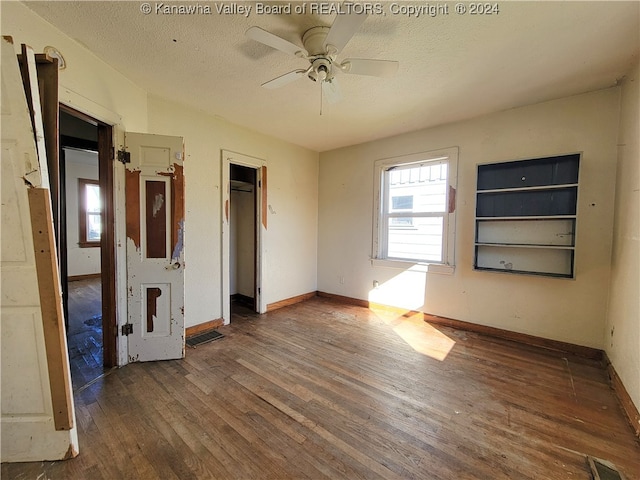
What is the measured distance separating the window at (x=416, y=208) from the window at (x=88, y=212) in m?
6.25

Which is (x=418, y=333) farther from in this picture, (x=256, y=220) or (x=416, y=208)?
(x=256, y=220)

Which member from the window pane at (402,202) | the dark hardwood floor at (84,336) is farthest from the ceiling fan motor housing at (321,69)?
the dark hardwood floor at (84,336)

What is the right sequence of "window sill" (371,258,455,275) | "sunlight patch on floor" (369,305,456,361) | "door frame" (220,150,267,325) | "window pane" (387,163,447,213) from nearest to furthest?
"sunlight patch on floor" (369,305,456,361)
"door frame" (220,150,267,325)
"window sill" (371,258,455,275)
"window pane" (387,163,447,213)

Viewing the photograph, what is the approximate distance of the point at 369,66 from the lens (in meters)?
1.79

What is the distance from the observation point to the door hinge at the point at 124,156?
233 centimetres

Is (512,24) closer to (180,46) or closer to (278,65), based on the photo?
(278,65)

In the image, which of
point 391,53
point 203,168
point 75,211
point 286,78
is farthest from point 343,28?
point 75,211

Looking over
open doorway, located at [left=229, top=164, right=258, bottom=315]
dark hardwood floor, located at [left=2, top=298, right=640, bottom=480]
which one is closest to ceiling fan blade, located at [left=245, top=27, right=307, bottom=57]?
dark hardwood floor, located at [left=2, top=298, right=640, bottom=480]

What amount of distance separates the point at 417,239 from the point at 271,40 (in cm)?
300

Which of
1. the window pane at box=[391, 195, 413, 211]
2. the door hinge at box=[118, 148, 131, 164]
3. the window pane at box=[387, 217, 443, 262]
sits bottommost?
the window pane at box=[387, 217, 443, 262]

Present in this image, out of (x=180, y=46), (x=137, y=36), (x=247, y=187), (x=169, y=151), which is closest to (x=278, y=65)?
(x=180, y=46)

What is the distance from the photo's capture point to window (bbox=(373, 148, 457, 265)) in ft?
11.3

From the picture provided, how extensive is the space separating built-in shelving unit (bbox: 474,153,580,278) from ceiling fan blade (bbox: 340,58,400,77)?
196cm

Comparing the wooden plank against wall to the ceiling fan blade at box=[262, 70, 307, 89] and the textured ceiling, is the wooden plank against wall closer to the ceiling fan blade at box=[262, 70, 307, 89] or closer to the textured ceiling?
the textured ceiling
